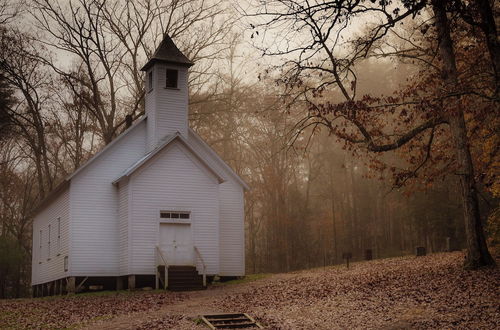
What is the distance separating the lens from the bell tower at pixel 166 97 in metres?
29.5

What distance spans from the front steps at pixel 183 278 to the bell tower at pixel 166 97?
6.00 m

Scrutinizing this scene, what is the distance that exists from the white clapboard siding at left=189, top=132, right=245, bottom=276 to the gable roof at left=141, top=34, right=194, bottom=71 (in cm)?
372

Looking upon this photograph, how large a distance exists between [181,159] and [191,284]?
5840 mm

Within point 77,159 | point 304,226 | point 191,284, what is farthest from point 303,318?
point 304,226

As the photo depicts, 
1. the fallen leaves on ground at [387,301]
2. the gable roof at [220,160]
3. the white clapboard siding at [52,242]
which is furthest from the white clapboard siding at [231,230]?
the white clapboard siding at [52,242]

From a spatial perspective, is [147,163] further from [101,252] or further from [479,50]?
[479,50]

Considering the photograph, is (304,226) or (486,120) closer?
(486,120)

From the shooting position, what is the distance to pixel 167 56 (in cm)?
3016

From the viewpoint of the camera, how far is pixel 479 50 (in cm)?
2102

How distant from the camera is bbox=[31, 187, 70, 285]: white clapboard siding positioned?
29.8 meters

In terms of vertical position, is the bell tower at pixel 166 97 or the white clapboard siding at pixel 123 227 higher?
the bell tower at pixel 166 97

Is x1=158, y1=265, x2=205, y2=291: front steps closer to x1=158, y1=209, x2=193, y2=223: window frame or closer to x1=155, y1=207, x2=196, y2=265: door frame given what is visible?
x1=155, y1=207, x2=196, y2=265: door frame

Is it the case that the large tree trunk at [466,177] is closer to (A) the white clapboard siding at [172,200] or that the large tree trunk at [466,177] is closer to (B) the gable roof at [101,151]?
(A) the white clapboard siding at [172,200]

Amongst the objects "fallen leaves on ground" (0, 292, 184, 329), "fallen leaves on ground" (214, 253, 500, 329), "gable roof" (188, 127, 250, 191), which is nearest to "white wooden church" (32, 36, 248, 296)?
"gable roof" (188, 127, 250, 191)
